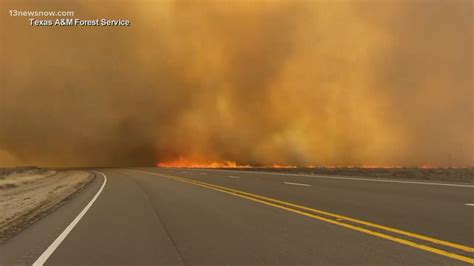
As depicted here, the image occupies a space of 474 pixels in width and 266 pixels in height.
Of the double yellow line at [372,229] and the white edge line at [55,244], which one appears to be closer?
Answer: the double yellow line at [372,229]

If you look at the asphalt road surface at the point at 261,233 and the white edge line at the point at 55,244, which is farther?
the white edge line at the point at 55,244

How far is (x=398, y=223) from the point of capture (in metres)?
8.33

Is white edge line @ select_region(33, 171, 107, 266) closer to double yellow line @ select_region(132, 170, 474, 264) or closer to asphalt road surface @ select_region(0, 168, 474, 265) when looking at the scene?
asphalt road surface @ select_region(0, 168, 474, 265)

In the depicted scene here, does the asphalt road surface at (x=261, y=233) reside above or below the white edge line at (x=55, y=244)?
above

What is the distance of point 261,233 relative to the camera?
25.6 feet

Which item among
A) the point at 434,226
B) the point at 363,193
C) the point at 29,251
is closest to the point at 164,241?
the point at 29,251

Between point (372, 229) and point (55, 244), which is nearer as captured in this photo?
point (55, 244)

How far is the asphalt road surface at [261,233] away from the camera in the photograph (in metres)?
6.01

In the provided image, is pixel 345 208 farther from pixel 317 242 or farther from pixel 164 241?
pixel 164 241

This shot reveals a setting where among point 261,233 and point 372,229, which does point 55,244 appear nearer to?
point 261,233

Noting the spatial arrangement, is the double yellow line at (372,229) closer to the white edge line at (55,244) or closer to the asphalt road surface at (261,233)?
the asphalt road surface at (261,233)

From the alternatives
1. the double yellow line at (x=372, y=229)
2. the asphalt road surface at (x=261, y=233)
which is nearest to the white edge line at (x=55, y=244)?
the asphalt road surface at (x=261, y=233)

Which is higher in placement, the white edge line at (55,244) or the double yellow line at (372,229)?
the double yellow line at (372,229)

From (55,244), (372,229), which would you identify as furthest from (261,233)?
(55,244)
